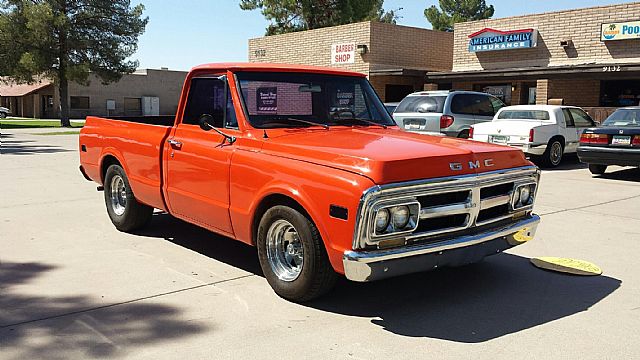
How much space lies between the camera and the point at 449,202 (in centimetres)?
448

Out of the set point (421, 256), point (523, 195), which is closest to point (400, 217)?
point (421, 256)

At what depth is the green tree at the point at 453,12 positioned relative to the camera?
212 ft

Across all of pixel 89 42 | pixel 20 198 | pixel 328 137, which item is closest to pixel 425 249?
pixel 328 137

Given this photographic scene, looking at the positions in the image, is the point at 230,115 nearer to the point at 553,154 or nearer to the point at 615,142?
the point at 615,142

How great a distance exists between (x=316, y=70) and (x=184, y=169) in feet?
5.12

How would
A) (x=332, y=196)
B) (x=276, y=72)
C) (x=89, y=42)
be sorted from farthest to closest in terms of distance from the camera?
(x=89, y=42) → (x=276, y=72) → (x=332, y=196)

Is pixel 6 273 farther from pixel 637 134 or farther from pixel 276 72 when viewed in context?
pixel 637 134

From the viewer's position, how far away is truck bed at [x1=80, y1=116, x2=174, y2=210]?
621 cm

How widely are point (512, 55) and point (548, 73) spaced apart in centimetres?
302

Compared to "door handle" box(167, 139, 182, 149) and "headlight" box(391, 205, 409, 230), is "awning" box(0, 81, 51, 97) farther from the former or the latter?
"headlight" box(391, 205, 409, 230)

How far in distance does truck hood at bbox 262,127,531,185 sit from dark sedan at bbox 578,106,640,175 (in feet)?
27.2

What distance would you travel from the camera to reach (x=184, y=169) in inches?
226

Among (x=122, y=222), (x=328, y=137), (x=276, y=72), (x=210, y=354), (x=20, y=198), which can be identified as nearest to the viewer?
(x=210, y=354)

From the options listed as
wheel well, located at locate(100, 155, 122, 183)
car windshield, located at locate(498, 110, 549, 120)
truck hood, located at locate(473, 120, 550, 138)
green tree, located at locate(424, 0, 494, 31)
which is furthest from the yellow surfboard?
green tree, located at locate(424, 0, 494, 31)
